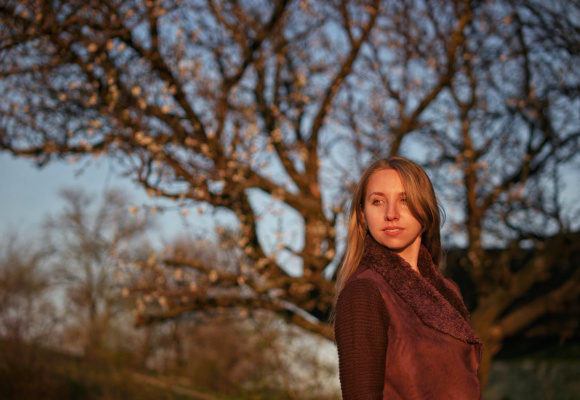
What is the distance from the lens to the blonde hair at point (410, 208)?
1.94 metres

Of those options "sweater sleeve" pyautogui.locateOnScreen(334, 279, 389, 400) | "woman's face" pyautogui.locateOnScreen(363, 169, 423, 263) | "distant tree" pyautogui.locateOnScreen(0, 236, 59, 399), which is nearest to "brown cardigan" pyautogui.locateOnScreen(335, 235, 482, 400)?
"sweater sleeve" pyautogui.locateOnScreen(334, 279, 389, 400)

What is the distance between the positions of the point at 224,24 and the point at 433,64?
3077 millimetres

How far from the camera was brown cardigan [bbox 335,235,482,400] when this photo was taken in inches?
63.1

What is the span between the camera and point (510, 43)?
8.78 meters

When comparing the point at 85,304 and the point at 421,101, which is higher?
the point at 421,101

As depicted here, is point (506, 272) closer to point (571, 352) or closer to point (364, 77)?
point (364, 77)

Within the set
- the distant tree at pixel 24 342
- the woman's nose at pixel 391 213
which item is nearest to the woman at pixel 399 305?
the woman's nose at pixel 391 213

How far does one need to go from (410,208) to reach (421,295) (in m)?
0.30

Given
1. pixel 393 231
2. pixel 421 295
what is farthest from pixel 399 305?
pixel 393 231

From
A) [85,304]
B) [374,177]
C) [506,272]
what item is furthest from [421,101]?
[85,304]

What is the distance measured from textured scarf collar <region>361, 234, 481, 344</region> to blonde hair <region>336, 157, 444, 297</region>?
83mm

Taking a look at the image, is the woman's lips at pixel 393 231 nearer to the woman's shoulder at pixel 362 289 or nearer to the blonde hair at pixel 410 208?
the blonde hair at pixel 410 208

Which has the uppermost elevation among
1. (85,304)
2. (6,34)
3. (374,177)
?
(6,34)

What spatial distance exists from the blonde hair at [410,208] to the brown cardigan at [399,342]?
0.22m
